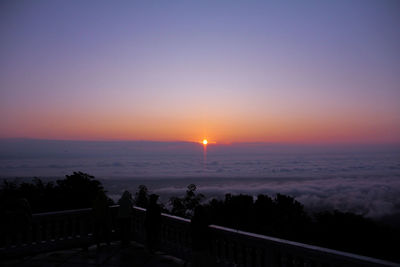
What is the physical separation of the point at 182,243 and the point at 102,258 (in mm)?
1793

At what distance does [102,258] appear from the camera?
724cm

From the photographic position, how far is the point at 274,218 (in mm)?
17734

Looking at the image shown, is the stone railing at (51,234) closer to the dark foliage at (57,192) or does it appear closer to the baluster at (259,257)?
the dark foliage at (57,192)

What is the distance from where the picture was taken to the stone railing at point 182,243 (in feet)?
14.3

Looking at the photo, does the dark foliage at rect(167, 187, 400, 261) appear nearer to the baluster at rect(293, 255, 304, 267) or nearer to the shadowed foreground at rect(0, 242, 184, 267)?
the shadowed foreground at rect(0, 242, 184, 267)

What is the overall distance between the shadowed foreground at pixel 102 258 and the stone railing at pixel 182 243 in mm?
254

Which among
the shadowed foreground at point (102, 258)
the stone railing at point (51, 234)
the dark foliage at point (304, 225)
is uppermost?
the stone railing at point (51, 234)

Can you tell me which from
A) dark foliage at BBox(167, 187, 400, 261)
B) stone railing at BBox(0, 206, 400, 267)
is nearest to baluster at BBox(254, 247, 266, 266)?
stone railing at BBox(0, 206, 400, 267)

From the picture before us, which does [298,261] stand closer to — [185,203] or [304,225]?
[304,225]

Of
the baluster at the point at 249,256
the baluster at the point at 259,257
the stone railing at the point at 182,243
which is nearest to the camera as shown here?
the stone railing at the point at 182,243

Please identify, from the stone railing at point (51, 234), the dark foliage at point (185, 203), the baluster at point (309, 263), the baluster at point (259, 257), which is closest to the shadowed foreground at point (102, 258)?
the stone railing at point (51, 234)

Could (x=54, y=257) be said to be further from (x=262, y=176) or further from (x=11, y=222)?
(x=262, y=176)

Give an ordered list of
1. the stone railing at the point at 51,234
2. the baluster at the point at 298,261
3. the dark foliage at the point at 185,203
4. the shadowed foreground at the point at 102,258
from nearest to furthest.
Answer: the baluster at the point at 298,261 → the shadowed foreground at the point at 102,258 → the stone railing at the point at 51,234 → the dark foliage at the point at 185,203

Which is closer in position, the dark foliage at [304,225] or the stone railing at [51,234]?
the stone railing at [51,234]
